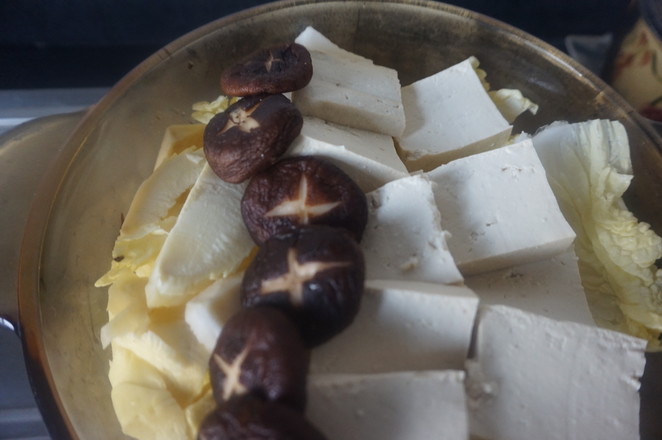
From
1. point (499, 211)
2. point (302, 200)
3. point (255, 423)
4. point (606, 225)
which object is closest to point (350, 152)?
point (302, 200)

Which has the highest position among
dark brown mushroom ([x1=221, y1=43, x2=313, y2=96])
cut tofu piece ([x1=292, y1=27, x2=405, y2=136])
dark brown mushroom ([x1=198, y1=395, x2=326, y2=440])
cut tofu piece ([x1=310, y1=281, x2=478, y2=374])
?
dark brown mushroom ([x1=221, y1=43, x2=313, y2=96])

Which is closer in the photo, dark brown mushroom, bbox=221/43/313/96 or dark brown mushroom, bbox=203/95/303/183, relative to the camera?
dark brown mushroom, bbox=203/95/303/183

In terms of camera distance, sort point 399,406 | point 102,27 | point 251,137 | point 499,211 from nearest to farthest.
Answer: point 399,406
point 251,137
point 499,211
point 102,27

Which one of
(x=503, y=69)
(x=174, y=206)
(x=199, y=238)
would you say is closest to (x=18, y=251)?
(x=174, y=206)

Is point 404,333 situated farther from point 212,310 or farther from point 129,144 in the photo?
point 129,144

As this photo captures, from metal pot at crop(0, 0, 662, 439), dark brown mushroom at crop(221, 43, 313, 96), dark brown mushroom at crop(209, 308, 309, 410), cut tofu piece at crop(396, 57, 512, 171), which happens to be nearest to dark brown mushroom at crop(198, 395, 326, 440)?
dark brown mushroom at crop(209, 308, 309, 410)

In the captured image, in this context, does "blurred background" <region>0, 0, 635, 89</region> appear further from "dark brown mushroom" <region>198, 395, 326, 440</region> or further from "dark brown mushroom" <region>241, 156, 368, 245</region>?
"dark brown mushroom" <region>198, 395, 326, 440</region>

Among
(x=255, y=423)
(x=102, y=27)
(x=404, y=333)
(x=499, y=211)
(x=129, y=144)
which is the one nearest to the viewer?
(x=255, y=423)
